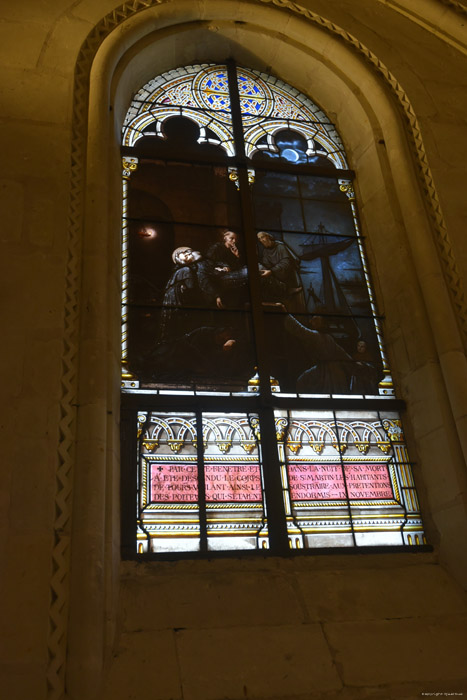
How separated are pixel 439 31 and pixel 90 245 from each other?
461 centimetres

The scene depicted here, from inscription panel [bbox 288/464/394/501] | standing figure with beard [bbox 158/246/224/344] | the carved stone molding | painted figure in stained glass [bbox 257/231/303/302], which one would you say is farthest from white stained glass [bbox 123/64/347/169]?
inscription panel [bbox 288/464/394/501]

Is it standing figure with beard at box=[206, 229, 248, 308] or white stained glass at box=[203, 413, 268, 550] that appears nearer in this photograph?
white stained glass at box=[203, 413, 268, 550]

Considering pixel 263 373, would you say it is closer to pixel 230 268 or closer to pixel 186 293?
pixel 186 293

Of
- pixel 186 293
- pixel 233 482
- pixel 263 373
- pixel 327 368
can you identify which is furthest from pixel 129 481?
pixel 327 368

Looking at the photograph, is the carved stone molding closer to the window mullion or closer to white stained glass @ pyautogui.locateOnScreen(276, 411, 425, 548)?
white stained glass @ pyautogui.locateOnScreen(276, 411, 425, 548)

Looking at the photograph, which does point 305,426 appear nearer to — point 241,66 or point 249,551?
point 249,551

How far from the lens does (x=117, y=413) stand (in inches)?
164

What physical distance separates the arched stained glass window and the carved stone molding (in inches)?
24.8

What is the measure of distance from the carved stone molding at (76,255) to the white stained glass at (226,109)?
0.68m

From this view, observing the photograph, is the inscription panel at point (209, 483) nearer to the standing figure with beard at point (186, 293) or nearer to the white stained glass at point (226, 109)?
the standing figure with beard at point (186, 293)

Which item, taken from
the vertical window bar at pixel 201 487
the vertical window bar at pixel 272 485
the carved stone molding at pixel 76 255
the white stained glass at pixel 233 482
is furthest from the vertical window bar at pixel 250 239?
the carved stone molding at pixel 76 255

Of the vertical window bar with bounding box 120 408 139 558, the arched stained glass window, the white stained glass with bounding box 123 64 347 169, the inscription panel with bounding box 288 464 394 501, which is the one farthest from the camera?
the white stained glass with bounding box 123 64 347 169

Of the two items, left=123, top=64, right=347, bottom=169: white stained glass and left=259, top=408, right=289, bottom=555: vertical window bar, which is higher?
left=123, top=64, right=347, bottom=169: white stained glass

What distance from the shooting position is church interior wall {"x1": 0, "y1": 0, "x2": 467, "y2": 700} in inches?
129
